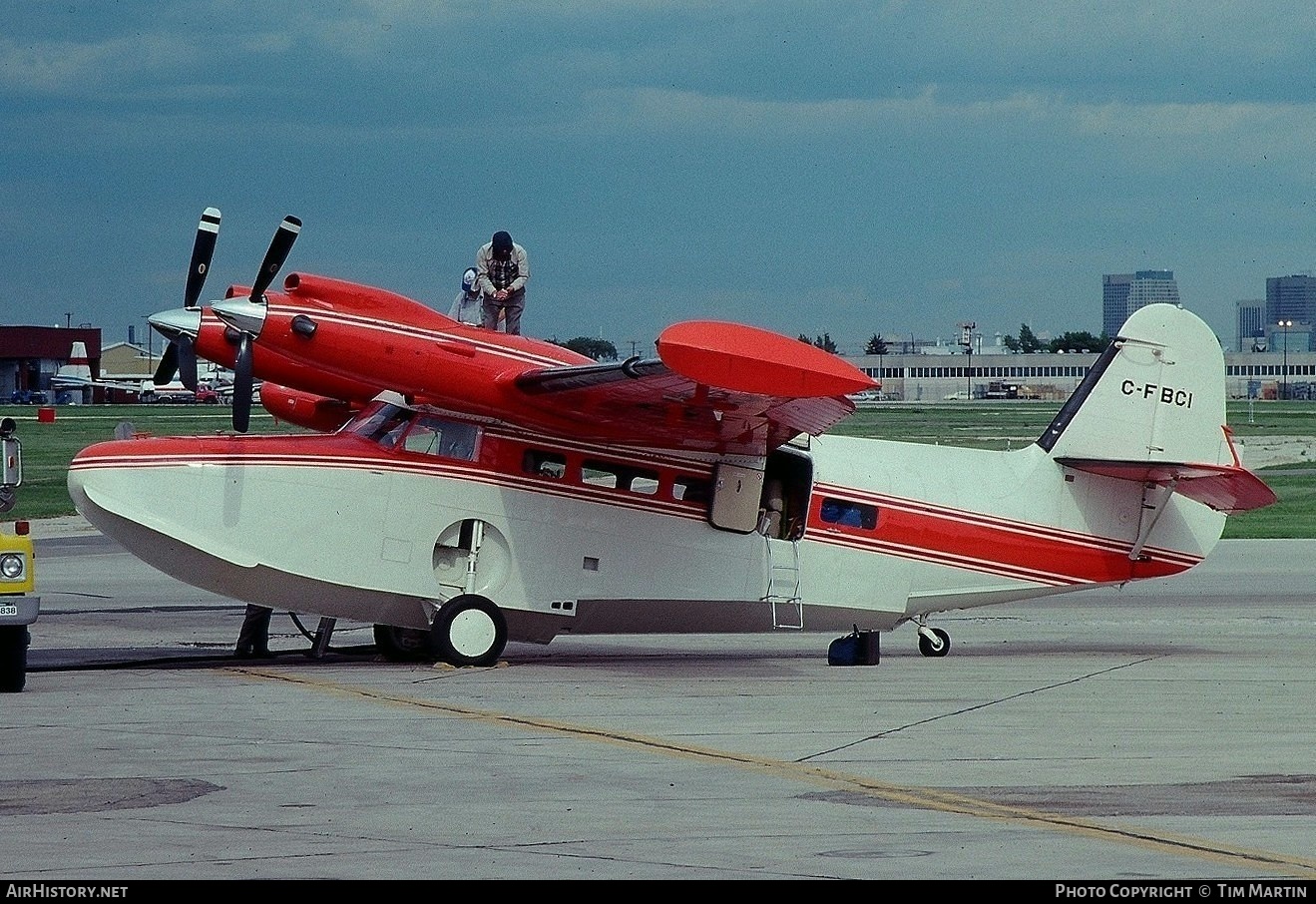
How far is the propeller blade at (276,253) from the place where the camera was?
601 inches

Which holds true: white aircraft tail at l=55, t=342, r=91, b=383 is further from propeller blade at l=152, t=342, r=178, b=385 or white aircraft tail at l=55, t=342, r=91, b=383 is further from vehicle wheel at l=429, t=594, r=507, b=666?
vehicle wheel at l=429, t=594, r=507, b=666

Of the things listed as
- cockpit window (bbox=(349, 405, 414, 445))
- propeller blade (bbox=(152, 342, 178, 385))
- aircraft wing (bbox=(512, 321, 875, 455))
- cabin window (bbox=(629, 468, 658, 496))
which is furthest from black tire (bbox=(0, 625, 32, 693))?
cabin window (bbox=(629, 468, 658, 496))

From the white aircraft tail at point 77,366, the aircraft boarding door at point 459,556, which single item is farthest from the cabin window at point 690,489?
the white aircraft tail at point 77,366

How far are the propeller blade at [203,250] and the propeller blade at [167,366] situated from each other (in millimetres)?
707

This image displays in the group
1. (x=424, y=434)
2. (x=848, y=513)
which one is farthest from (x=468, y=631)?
(x=848, y=513)

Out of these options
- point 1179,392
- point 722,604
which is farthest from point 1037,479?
point 722,604

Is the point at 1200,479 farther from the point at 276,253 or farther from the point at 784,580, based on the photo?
the point at 276,253

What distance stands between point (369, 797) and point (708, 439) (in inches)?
287

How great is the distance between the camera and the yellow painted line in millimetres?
7949

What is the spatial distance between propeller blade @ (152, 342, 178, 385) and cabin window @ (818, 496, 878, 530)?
656 centimetres

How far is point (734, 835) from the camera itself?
27.9 ft

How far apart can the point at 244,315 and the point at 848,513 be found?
614cm

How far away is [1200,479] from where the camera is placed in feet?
58.1
